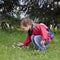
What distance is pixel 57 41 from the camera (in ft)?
29.8

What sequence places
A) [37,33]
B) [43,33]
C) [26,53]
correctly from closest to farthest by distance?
[26,53] < [43,33] < [37,33]

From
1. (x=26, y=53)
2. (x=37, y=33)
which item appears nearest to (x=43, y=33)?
(x=37, y=33)

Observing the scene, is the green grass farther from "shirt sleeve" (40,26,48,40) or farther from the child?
"shirt sleeve" (40,26,48,40)

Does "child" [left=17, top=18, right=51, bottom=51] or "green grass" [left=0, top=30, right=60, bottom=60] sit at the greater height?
"child" [left=17, top=18, right=51, bottom=51]

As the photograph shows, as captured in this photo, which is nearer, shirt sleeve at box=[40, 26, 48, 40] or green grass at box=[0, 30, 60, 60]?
green grass at box=[0, 30, 60, 60]

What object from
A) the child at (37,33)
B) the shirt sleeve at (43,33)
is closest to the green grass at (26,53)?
the child at (37,33)

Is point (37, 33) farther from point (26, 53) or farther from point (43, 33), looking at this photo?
point (26, 53)

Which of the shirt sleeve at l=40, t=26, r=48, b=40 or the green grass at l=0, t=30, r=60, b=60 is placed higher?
the shirt sleeve at l=40, t=26, r=48, b=40

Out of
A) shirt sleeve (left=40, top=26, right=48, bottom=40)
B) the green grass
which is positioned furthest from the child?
the green grass

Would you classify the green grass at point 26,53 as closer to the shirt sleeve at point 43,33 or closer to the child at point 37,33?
the child at point 37,33

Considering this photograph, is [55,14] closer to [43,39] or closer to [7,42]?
[7,42]

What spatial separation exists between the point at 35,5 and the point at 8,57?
504cm

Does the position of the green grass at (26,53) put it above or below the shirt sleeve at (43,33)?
below

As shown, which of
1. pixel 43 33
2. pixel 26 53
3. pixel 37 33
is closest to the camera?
pixel 26 53
